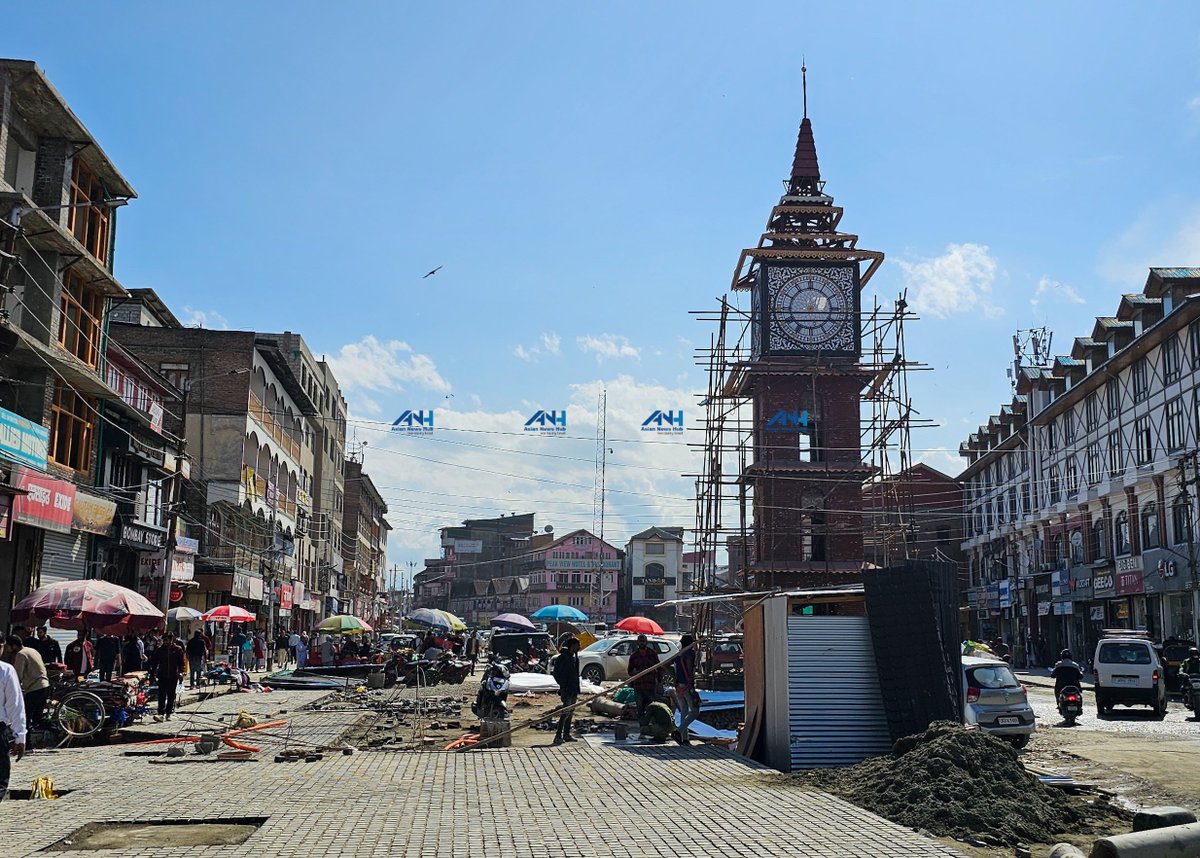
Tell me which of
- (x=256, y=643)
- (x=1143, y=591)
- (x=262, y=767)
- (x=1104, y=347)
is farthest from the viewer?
(x=1104, y=347)

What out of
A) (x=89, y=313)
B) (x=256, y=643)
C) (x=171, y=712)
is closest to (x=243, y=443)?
(x=256, y=643)

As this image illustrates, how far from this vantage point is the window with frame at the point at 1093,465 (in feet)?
164

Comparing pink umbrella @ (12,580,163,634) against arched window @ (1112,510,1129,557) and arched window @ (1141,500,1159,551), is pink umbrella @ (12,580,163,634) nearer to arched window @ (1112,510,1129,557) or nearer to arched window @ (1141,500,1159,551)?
arched window @ (1141,500,1159,551)

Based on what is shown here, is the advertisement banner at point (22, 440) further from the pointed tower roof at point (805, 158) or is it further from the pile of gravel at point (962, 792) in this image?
the pointed tower roof at point (805, 158)

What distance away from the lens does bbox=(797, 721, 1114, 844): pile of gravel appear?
33.6 feet

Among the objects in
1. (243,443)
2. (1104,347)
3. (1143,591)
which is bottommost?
(1143,591)

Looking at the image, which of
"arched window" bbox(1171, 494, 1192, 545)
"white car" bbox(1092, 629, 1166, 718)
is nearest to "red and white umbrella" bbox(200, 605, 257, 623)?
"white car" bbox(1092, 629, 1166, 718)

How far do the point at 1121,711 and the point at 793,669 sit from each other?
1590 centimetres

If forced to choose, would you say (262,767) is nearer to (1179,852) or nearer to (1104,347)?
(1179,852)

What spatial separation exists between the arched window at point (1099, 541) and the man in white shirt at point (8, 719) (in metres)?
47.4

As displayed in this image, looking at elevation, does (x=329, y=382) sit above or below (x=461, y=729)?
above

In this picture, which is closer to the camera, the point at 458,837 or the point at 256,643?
the point at 458,837

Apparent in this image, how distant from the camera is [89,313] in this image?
99.1 feet

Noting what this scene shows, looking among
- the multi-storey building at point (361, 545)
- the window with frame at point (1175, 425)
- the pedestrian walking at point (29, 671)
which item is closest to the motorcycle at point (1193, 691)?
the window with frame at point (1175, 425)
